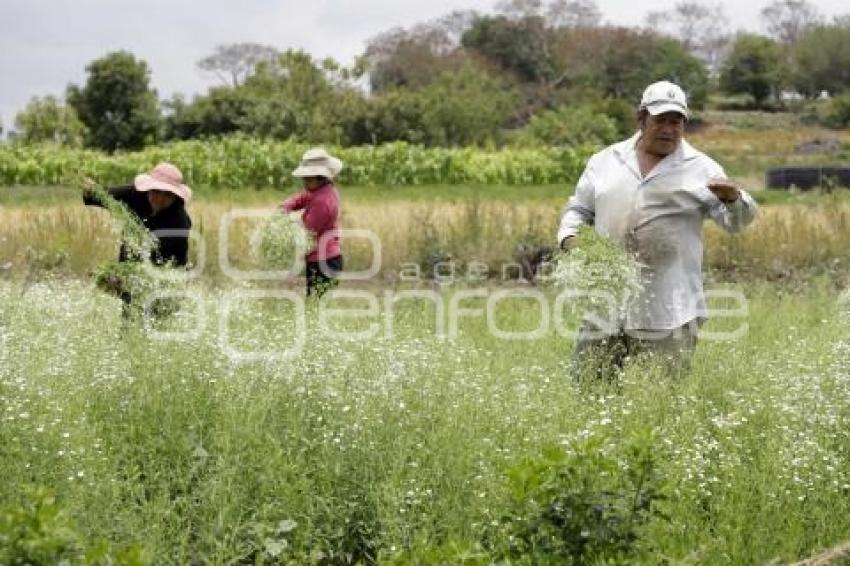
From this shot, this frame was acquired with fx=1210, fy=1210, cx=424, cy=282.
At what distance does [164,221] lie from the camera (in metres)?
6.66

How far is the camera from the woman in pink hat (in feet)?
21.4

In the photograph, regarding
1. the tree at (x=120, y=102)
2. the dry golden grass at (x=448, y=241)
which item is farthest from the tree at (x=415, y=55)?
the dry golden grass at (x=448, y=241)

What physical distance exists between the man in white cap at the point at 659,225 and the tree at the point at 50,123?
39.6 metres

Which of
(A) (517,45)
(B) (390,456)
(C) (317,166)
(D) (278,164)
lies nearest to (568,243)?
(B) (390,456)

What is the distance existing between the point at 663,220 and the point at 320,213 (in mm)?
3509

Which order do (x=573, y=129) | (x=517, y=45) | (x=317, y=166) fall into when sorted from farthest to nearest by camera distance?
(x=517, y=45)
(x=573, y=129)
(x=317, y=166)

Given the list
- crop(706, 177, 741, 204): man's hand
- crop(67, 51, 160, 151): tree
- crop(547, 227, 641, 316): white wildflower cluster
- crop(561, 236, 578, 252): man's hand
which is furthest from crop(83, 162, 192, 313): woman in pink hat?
crop(67, 51, 160, 151): tree

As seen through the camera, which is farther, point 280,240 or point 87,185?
point 280,240

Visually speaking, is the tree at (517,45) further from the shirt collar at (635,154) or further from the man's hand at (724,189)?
the man's hand at (724,189)

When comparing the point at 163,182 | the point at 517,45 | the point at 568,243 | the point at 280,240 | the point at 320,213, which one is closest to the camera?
the point at 568,243

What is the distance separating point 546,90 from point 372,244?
176 feet

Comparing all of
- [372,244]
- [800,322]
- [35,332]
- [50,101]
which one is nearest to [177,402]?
[35,332]

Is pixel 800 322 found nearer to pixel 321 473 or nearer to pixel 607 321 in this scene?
pixel 607 321

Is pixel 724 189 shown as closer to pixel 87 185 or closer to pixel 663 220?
pixel 663 220
